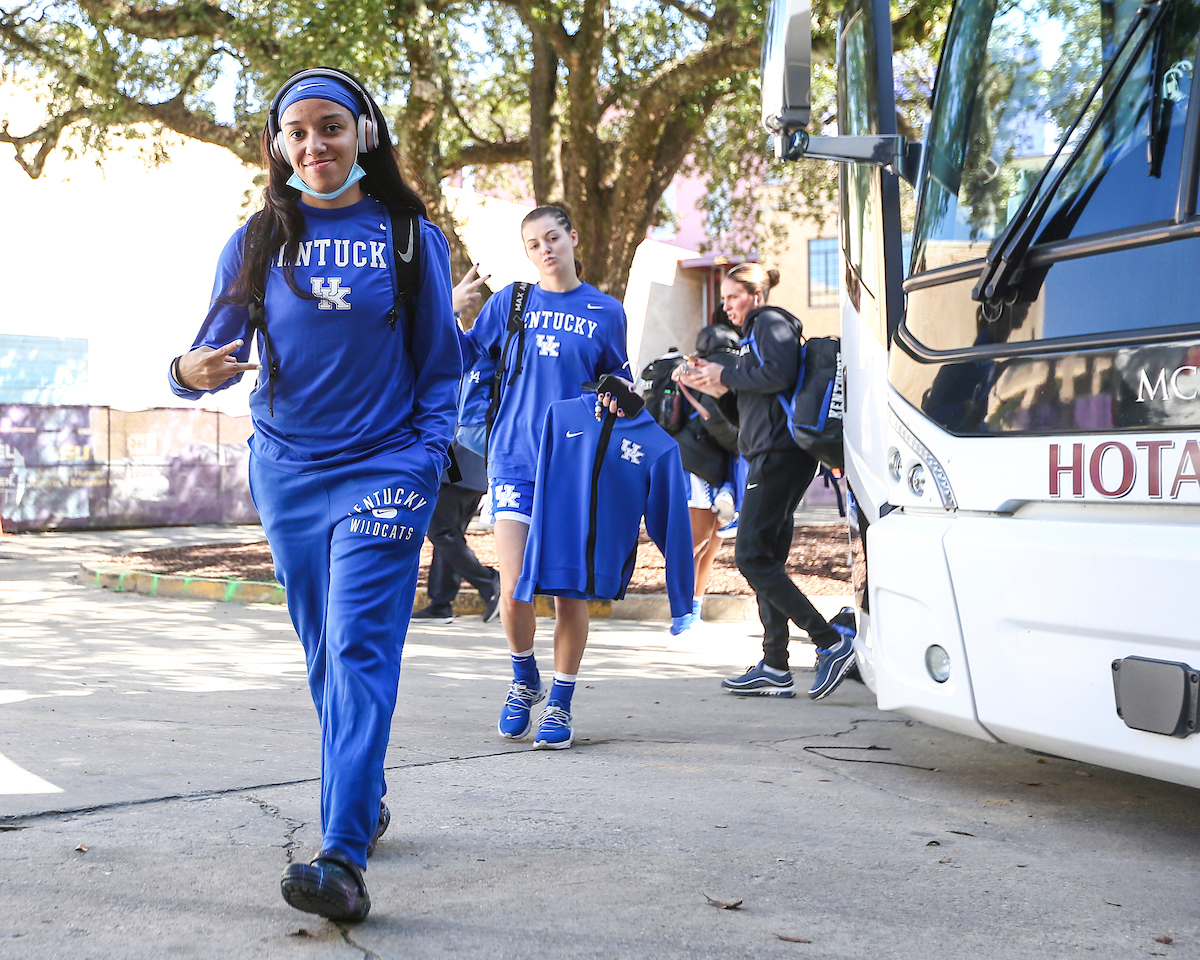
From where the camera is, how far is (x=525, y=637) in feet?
17.3

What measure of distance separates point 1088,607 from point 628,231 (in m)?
11.2

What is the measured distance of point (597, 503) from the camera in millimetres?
5215

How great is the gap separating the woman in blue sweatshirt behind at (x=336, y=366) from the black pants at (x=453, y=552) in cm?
512

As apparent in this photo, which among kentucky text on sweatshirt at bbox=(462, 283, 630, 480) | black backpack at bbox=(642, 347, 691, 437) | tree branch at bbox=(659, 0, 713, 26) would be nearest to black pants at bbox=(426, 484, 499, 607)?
black backpack at bbox=(642, 347, 691, 437)

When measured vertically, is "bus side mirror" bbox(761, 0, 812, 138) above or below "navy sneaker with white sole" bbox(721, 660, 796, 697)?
above

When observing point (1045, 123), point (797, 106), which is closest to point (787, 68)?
point (797, 106)

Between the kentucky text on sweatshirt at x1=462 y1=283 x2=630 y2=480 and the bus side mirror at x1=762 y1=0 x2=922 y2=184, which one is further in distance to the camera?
the kentucky text on sweatshirt at x1=462 y1=283 x2=630 y2=480

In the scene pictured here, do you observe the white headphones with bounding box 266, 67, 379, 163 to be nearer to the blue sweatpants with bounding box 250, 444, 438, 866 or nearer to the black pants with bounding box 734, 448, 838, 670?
the blue sweatpants with bounding box 250, 444, 438, 866

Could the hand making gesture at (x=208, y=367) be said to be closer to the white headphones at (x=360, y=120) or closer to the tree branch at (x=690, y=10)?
the white headphones at (x=360, y=120)

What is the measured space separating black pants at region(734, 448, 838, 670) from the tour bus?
1550 millimetres

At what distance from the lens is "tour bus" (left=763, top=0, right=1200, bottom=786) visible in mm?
3389

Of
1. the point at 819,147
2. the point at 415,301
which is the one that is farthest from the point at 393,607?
the point at 819,147

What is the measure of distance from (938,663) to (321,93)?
2398 mm

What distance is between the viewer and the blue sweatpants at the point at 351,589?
304 centimetres
